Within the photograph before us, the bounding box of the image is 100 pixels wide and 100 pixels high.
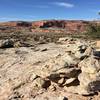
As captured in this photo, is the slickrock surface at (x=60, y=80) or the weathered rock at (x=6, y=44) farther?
the weathered rock at (x=6, y=44)

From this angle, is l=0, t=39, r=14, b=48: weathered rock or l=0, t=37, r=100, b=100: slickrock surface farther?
l=0, t=39, r=14, b=48: weathered rock

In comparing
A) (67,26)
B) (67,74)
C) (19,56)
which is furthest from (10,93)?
(67,26)

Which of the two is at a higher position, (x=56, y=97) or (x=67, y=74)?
(x=67, y=74)

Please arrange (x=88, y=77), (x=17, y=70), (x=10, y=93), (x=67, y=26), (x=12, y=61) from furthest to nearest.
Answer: (x=67, y=26), (x=12, y=61), (x=17, y=70), (x=10, y=93), (x=88, y=77)

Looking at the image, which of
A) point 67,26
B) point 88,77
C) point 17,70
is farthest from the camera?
point 67,26

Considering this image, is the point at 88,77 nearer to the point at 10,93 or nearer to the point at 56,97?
the point at 56,97

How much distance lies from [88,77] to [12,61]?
912cm

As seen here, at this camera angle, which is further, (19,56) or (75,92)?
(19,56)

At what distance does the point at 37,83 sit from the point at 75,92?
2.62 meters

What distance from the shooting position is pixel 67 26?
4872 inches

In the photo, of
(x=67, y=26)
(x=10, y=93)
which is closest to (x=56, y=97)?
(x=10, y=93)

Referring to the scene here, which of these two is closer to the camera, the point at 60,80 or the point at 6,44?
the point at 60,80

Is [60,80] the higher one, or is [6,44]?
[60,80]

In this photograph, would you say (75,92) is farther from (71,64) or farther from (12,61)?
(12,61)
